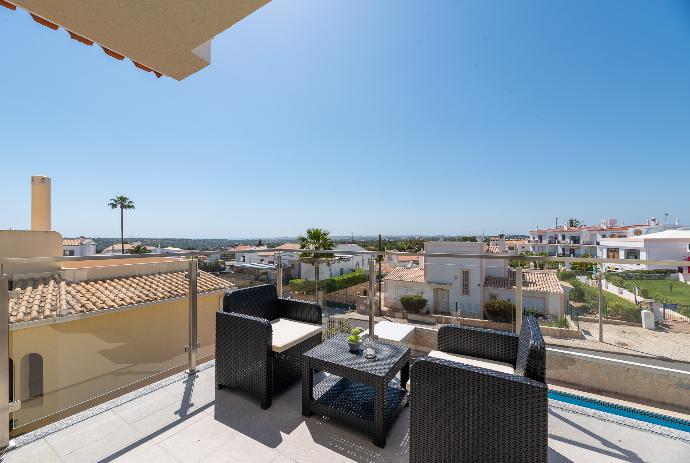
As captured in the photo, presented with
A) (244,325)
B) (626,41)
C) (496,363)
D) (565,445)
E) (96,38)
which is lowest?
(565,445)

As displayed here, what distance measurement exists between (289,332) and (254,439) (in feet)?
2.68

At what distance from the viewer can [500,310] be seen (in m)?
3.06

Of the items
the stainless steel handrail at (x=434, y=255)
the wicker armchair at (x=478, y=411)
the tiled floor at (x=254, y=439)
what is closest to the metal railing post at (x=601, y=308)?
the stainless steel handrail at (x=434, y=255)

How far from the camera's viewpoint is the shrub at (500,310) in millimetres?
2666

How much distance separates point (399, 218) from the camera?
51.0m

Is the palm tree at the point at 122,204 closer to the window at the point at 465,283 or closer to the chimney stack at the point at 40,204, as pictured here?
the chimney stack at the point at 40,204

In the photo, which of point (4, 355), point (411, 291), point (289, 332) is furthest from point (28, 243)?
point (411, 291)

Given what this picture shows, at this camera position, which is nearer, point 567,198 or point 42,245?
point 42,245

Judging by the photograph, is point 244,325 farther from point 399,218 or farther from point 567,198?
point 399,218

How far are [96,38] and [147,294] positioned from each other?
2620 mm

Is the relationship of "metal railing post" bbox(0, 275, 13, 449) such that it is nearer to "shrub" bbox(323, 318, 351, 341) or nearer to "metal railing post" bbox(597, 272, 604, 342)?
"shrub" bbox(323, 318, 351, 341)

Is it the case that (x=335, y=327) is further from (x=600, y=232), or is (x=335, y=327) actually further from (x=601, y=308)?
(x=600, y=232)

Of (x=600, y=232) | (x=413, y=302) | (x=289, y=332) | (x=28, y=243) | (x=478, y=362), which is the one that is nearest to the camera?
(x=478, y=362)

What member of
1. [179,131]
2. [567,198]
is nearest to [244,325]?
[179,131]
